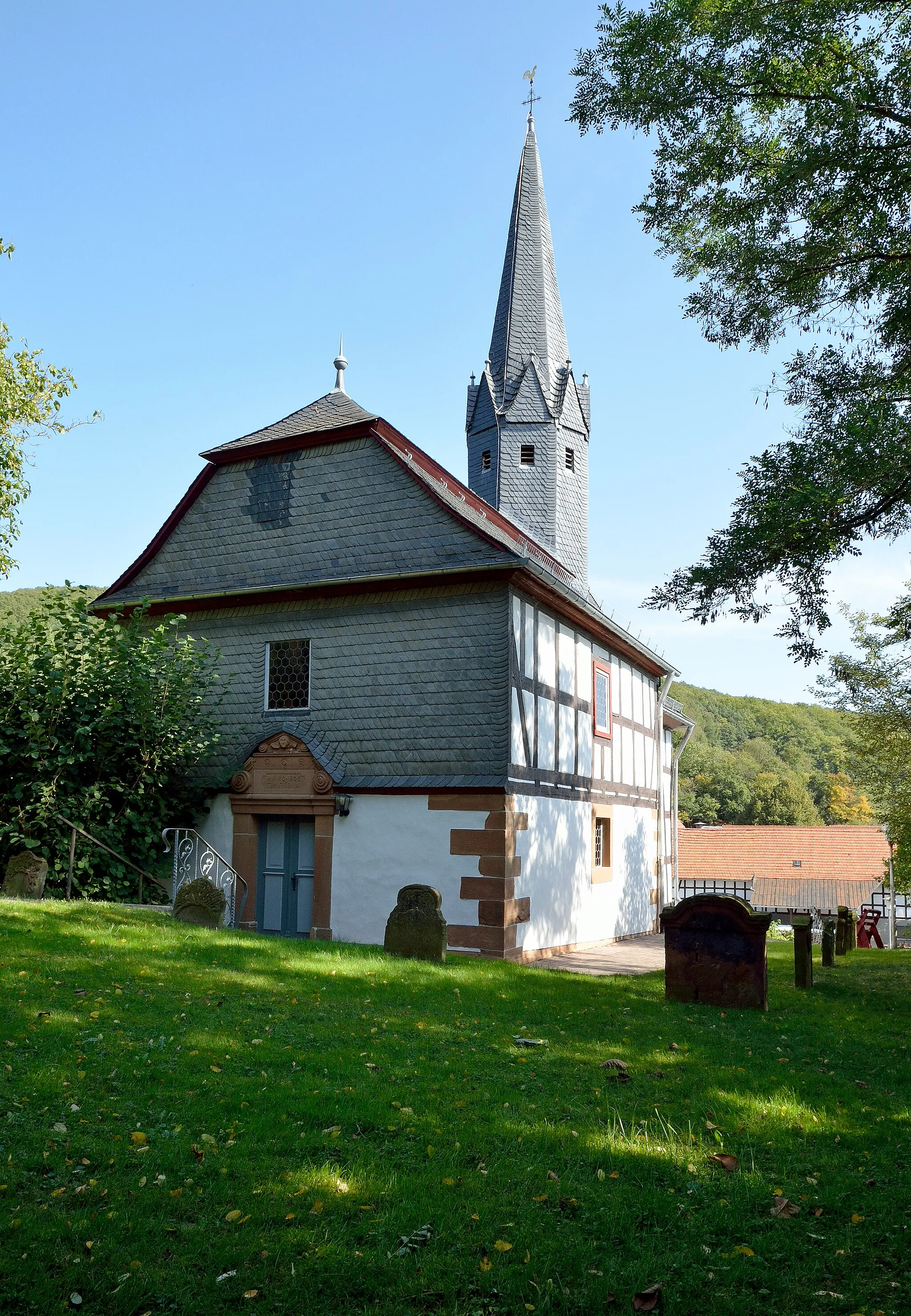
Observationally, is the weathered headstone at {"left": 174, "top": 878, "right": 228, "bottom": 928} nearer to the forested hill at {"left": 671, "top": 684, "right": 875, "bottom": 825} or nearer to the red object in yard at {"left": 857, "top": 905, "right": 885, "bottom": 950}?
the red object in yard at {"left": 857, "top": 905, "right": 885, "bottom": 950}

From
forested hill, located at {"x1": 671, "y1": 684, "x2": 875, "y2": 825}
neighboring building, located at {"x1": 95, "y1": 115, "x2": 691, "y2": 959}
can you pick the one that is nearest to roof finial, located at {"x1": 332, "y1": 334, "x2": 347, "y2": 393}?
neighboring building, located at {"x1": 95, "y1": 115, "x2": 691, "y2": 959}

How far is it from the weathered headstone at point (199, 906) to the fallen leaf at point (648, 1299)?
9.05 metres

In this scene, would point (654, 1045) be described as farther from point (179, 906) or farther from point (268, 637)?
point (268, 637)

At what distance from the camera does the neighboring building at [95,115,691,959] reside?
1436 cm

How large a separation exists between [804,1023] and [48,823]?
1046cm

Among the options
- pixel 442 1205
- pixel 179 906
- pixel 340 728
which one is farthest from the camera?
pixel 340 728

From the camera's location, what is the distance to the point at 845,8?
8656 mm

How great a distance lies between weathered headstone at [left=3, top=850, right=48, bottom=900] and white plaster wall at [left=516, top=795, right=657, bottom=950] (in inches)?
251

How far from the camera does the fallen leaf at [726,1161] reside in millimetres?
4781

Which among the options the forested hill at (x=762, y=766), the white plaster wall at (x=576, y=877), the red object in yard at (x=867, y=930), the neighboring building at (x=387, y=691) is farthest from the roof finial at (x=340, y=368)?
the forested hill at (x=762, y=766)

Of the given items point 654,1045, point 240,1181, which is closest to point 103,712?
point 654,1045

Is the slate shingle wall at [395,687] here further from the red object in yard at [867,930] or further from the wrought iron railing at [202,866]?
the red object in yard at [867,930]

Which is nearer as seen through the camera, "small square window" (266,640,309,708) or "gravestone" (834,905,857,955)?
"small square window" (266,640,309,708)

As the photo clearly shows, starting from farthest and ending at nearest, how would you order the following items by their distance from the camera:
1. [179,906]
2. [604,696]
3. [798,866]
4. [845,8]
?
[798,866] → [604,696] → [179,906] → [845,8]
